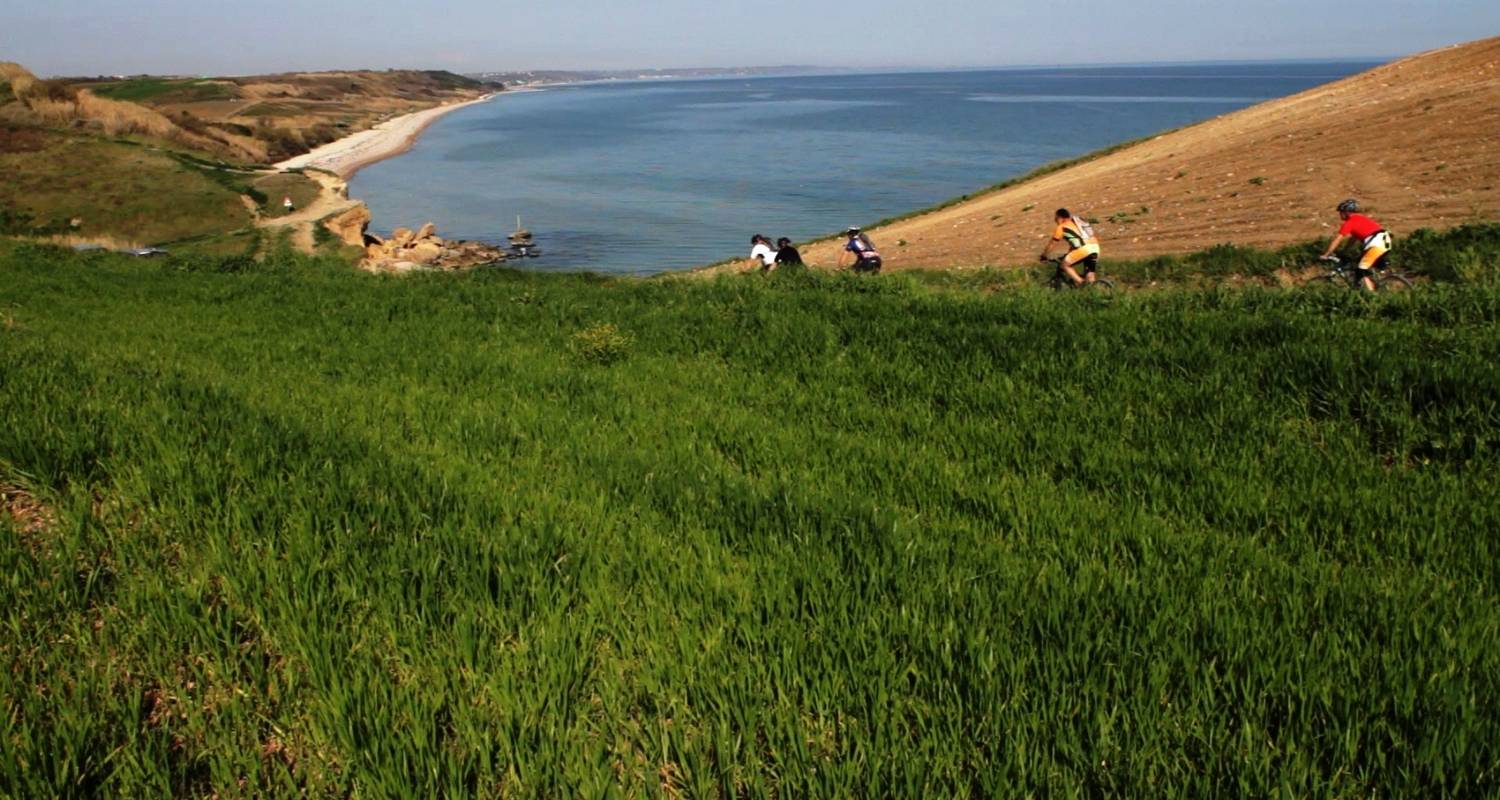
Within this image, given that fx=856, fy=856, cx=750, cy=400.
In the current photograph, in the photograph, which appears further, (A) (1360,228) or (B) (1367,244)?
(A) (1360,228)

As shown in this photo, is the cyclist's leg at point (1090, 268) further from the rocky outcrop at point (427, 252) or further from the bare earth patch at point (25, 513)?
the rocky outcrop at point (427, 252)

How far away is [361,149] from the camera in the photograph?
105812mm

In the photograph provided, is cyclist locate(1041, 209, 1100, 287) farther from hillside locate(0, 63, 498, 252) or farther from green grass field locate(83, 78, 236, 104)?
→ green grass field locate(83, 78, 236, 104)

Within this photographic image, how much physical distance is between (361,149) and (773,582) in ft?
385

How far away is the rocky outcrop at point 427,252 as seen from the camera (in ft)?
129

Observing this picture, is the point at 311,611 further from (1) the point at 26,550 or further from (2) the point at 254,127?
(2) the point at 254,127

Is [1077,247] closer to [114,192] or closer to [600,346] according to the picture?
[600,346]

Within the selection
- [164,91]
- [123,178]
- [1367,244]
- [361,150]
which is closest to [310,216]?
[123,178]

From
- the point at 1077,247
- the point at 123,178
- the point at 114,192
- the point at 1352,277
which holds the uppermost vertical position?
the point at 123,178

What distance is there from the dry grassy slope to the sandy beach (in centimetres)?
6495

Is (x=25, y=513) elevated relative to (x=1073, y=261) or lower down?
lower down

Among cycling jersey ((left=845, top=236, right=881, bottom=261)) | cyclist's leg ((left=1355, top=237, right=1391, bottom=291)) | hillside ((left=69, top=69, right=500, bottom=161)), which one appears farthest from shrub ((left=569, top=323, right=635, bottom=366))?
hillside ((left=69, top=69, right=500, bottom=161))

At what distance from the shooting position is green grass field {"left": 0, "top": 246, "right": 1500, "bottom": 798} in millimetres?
2465

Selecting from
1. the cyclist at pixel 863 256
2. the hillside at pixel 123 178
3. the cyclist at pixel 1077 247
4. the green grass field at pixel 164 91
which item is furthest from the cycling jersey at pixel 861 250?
the green grass field at pixel 164 91
